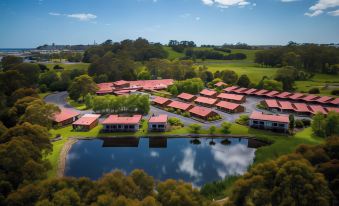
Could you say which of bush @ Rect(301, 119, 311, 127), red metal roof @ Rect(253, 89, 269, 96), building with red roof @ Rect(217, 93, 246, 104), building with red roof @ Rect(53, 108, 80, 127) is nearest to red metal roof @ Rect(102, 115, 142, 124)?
building with red roof @ Rect(53, 108, 80, 127)

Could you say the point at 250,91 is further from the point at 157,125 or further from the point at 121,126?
the point at 121,126

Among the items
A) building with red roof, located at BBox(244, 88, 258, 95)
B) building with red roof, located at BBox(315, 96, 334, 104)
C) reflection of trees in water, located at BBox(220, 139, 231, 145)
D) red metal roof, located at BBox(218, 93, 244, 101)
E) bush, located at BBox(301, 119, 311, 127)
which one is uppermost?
building with red roof, located at BBox(244, 88, 258, 95)

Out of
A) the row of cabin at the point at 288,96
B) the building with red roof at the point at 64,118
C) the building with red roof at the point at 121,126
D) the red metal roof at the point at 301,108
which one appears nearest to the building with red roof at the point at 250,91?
the row of cabin at the point at 288,96

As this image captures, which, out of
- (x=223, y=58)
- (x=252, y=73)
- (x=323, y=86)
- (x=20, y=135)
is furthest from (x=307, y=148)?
(x=223, y=58)

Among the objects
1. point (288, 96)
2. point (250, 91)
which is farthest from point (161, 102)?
point (288, 96)

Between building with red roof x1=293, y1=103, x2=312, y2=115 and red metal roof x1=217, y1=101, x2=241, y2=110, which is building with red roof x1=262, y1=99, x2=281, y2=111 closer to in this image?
building with red roof x1=293, y1=103, x2=312, y2=115

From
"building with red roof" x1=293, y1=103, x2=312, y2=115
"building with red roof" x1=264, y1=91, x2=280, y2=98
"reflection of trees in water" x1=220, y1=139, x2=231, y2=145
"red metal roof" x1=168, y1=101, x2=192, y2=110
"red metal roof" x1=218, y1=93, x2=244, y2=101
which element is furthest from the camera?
"building with red roof" x1=264, y1=91, x2=280, y2=98

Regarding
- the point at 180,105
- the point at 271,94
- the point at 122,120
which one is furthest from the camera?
the point at 271,94

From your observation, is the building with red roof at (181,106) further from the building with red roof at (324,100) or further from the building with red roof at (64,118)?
the building with red roof at (324,100)
